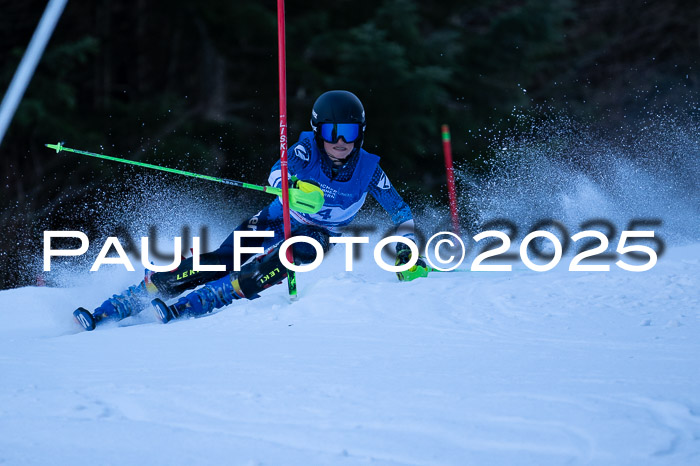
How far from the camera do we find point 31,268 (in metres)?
8.76

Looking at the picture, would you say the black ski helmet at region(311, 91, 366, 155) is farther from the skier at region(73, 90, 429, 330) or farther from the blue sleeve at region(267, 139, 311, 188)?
the blue sleeve at region(267, 139, 311, 188)

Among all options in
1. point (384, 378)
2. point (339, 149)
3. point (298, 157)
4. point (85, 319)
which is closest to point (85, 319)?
point (85, 319)

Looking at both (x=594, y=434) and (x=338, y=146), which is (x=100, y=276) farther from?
(x=594, y=434)

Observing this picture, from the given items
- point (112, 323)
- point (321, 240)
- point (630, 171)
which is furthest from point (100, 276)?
point (630, 171)

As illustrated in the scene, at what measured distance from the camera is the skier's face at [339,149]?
4.78 meters

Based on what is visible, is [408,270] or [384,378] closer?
[384,378]

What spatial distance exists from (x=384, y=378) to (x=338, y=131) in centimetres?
220

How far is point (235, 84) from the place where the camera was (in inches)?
544

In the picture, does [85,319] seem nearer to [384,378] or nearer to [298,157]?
[298,157]

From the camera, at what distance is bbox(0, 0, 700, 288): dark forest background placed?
1020 cm

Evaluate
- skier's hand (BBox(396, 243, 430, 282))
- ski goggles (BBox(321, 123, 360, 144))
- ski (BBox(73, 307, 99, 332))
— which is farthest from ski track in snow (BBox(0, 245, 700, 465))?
ski goggles (BBox(321, 123, 360, 144))

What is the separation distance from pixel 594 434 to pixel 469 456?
40cm

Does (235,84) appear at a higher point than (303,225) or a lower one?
higher

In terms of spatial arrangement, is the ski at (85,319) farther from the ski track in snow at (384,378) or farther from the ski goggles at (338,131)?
the ski goggles at (338,131)
